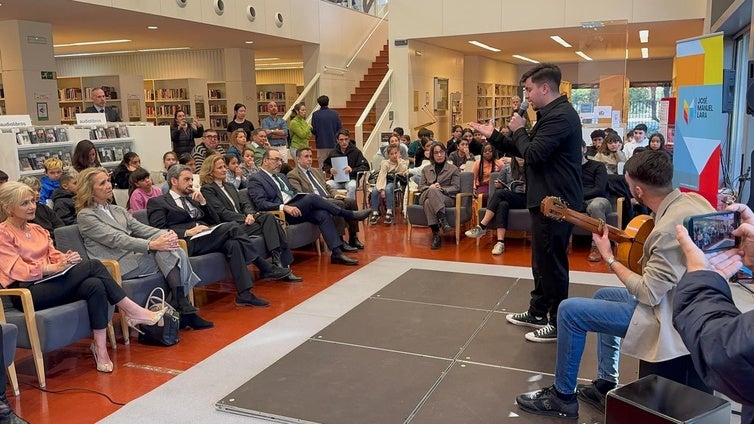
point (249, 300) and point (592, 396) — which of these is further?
point (249, 300)

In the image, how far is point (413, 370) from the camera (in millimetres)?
3648

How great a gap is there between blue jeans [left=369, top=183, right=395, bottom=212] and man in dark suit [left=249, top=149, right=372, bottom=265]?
7.20ft

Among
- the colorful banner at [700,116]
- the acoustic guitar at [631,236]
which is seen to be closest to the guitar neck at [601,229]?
the acoustic guitar at [631,236]

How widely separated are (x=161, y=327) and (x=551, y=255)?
2.68 m

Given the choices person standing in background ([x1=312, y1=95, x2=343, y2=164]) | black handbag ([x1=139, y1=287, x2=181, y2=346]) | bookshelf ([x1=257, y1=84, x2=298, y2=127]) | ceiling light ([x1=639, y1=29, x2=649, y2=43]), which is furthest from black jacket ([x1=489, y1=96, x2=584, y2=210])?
bookshelf ([x1=257, y1=84, x2=298, y2=127])

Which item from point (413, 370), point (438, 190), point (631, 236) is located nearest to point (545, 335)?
point (413, 370)

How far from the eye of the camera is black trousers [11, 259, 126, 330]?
3697 millimetres

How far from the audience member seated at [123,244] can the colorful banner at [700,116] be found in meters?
4.66

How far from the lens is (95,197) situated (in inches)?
170

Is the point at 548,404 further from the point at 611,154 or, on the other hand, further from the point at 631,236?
the point at 611,154

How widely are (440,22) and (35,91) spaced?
7.57m

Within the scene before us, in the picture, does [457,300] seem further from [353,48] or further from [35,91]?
[353,48]

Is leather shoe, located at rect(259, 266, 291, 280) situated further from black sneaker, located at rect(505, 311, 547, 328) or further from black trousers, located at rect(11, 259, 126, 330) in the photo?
black sneaker, located at rect(505, 311, 547, 328)

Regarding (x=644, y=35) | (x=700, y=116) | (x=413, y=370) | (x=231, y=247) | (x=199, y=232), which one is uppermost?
(x=644, y=35)
